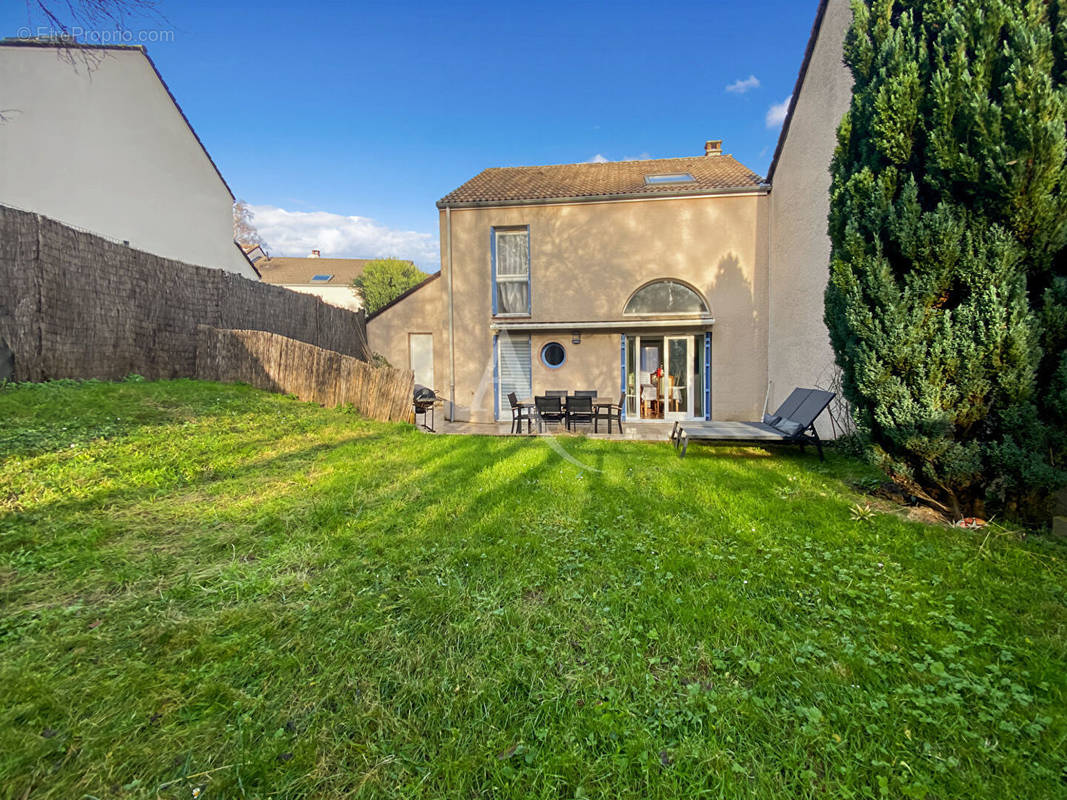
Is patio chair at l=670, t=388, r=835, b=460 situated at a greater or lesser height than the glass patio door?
lesser

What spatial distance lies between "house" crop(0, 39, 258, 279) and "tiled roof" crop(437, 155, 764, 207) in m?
9.53

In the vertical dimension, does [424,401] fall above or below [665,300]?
below

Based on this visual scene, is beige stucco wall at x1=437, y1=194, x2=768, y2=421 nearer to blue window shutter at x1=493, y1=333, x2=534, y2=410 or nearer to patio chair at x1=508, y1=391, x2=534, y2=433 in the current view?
blue window shutter at x1=493, y1=333, x2=534, y2=410

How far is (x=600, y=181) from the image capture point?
40.9 feet

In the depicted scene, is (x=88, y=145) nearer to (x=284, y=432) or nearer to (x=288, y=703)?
(x=284, y=432)

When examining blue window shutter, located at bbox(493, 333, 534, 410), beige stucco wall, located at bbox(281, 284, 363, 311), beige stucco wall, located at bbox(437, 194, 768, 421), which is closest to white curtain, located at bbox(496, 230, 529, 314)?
beige stucco wall, located at bbox(437, 194, 768, 421)

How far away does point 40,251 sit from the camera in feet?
21.8

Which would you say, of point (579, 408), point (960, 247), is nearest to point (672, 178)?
point (579, 408)

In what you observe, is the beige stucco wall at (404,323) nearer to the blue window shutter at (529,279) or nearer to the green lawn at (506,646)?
the blue window shutter at (529,279)

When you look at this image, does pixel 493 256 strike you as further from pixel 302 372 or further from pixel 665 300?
pixel 302 372

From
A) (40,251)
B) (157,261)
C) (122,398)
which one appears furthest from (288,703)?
(157,261)

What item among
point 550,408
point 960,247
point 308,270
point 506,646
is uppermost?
point 308,270

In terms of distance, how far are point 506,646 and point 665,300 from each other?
10.7 metres

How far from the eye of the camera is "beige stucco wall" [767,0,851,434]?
770cm
